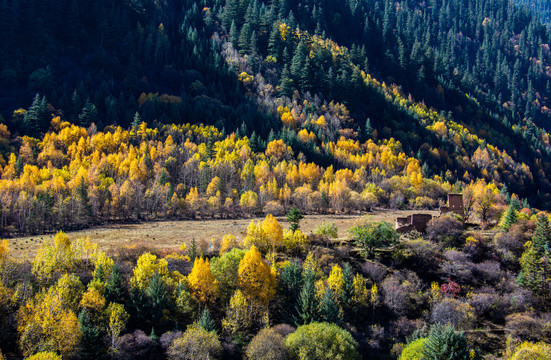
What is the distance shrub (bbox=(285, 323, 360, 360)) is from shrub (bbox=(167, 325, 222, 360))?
809cm

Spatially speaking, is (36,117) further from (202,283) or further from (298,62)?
(298,62)

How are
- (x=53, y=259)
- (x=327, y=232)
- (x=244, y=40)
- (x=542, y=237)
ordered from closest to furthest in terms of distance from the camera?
(x=53, y=259) → (x=542, y=237) → (x=327, y=232) → (x=244, y=40)

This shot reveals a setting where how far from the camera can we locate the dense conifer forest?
47156 millimetres

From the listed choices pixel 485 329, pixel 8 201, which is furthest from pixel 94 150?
pixel 485 329

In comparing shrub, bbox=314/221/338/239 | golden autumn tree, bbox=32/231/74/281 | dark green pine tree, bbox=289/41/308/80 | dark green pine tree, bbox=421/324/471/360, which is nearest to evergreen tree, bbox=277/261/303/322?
shrub, bbox=314/221/338/239

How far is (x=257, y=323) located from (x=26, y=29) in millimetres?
123944

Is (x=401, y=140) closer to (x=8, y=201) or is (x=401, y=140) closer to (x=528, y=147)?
(x=528, y=147)

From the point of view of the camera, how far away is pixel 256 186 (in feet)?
321

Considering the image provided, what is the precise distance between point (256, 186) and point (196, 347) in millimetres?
57896

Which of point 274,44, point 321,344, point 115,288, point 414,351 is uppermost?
point 274,44

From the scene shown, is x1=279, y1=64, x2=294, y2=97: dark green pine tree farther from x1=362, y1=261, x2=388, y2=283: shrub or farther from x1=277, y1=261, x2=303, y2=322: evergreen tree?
x1=277, y1=261, x2=303, y2=322: evergreen tree

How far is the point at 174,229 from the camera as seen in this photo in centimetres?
7550

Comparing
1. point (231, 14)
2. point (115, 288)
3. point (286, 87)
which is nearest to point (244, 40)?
point (231, 14)

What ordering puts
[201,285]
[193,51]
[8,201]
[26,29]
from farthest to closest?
[193,51], [26,29], [8,201], [201,285]
